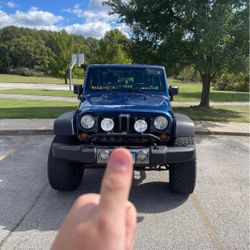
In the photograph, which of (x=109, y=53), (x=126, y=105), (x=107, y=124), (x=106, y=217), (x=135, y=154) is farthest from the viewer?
(x=109, y=53)

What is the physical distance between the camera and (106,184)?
735 millimetres

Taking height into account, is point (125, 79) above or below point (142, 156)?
above

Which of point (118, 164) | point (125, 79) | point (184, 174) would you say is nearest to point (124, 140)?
point (184, 174)

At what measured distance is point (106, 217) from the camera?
730 millimetres

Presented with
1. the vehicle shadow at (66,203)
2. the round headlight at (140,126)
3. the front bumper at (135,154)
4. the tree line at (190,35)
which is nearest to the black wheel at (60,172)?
the vehicle shadow at (66,203)

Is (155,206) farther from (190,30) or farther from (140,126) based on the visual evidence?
(190,30)

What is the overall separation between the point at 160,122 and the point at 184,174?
0.71 meters

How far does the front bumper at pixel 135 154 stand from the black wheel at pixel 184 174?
0.78ft

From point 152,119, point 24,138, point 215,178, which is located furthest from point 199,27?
point 152,119

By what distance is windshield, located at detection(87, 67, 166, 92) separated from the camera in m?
6.79

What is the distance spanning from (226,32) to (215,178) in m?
6.32

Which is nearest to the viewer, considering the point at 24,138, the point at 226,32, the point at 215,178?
the point at 215,178

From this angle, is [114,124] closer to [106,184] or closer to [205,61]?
[106,184]

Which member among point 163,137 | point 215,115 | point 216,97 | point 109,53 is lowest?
point 216,97
